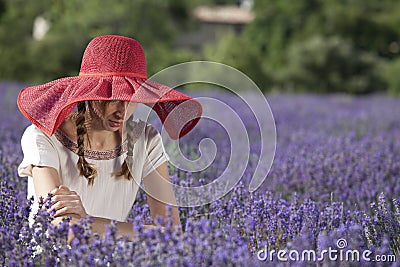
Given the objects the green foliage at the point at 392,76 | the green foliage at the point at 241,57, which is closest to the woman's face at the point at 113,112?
the green foliage at the point at 241,57

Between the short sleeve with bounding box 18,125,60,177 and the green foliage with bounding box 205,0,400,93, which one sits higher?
the green foliage with bounding box 205,0,400,93

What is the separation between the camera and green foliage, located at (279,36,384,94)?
72.3 ft

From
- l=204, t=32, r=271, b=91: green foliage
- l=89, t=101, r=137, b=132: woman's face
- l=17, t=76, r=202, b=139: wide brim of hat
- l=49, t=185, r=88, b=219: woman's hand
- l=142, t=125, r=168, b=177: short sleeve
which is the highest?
l=204, t=32, r=271, b=91: green foliage

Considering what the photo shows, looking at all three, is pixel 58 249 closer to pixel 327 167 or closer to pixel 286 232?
pixel 286 232

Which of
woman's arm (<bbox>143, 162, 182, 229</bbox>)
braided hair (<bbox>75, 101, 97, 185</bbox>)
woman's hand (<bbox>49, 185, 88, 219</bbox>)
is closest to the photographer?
woman's hand (<bbox>49, 185, 88, 219</bbox>)

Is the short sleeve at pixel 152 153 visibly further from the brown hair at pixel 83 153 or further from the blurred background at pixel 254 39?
the blurred background at pixel 254 39

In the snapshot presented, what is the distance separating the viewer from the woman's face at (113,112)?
2.20 m

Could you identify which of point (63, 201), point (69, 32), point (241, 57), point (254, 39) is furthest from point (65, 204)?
point (254, 39)

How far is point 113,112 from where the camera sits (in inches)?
87.3

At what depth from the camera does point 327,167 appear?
13.1ft

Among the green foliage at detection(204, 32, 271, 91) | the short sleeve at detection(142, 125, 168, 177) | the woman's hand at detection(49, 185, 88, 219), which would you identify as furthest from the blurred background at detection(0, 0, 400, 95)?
the woman's hand at detection(49, 185, 88, 219)

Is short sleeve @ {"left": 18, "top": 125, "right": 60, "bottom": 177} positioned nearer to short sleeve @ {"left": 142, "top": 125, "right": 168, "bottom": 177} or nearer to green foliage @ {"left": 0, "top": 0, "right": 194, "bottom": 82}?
short sleeve @ {"left": 142, "top": 125, "right": 168, "bottom": 177}

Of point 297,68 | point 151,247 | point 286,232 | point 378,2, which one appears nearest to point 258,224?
point 286,232

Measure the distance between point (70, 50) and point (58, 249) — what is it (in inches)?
627
